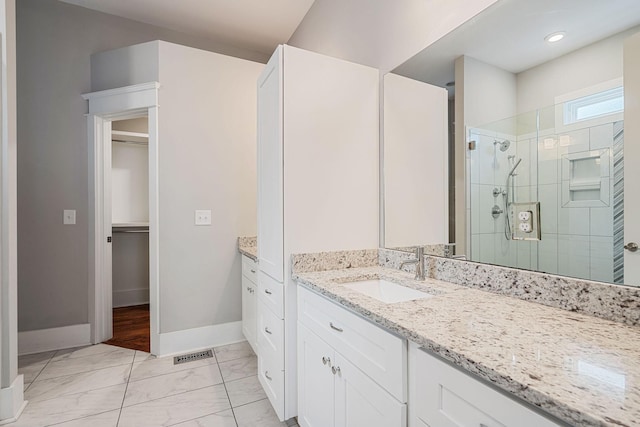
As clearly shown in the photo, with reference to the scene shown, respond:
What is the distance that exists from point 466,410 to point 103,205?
10.2 feet

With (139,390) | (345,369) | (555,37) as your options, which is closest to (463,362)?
(345,369)

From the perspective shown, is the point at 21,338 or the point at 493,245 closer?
the point at 493,245

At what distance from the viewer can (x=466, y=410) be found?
26.7 inches

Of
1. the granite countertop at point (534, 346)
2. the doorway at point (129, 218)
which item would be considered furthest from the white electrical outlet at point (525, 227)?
the doorway at point (129, 218)

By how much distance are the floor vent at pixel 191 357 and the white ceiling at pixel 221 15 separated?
9.69 ft

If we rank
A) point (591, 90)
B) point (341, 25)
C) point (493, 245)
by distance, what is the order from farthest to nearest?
point (341, 25), point (493, 245), point (591, 90)

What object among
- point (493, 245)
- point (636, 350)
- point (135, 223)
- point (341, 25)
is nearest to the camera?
point (636, 350)

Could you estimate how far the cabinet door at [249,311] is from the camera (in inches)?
91.5

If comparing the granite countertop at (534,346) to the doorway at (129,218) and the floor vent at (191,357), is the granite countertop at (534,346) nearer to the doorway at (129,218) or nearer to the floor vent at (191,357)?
the floor vent at (191,357)

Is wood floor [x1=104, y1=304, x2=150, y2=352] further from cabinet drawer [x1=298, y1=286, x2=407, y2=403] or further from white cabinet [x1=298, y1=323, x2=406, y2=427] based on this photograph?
cabinet drawer [x1=298, y1=286, x2=407, y2=403]

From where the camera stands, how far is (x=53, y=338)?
8.55ft

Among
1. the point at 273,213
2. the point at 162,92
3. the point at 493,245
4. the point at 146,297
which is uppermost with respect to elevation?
the point at 162,92

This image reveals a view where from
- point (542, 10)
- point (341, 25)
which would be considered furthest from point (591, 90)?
point (341, 25)

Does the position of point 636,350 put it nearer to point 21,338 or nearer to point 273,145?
point 273,145
